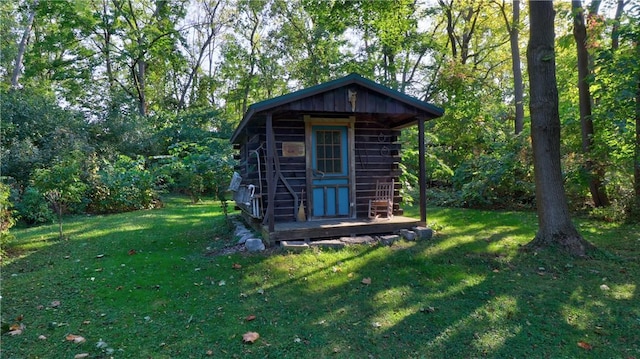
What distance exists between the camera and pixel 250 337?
325 centimetres

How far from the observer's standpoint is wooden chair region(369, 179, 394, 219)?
758 centimetres

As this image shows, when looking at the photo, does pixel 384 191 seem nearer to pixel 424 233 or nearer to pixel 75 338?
pixel 424 233

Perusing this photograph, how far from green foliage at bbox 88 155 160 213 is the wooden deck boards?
7.85m

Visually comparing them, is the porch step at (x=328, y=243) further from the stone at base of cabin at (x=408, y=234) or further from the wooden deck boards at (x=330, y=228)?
the stone at base of cabin at (x=408, y=234)

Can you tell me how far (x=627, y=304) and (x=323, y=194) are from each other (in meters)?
4.98

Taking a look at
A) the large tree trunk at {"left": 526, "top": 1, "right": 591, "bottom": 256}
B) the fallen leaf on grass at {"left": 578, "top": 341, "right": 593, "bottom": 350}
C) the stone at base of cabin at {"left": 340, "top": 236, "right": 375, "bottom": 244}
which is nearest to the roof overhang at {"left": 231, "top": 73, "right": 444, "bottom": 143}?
the large tree trunk at {"left": 526, "top": 1, "right": 591, "bottom": 256}

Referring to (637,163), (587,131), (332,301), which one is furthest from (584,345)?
(587,131)

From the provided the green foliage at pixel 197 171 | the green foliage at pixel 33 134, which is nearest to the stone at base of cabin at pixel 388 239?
the green foliage at pixel 197 171

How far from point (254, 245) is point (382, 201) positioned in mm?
2929

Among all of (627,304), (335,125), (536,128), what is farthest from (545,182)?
(335,125)

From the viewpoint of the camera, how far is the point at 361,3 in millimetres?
9141

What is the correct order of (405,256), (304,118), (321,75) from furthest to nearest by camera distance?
(321,75), (304,118), (405,256)

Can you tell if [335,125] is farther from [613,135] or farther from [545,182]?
[613,135]

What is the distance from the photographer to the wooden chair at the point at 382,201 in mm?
7578
